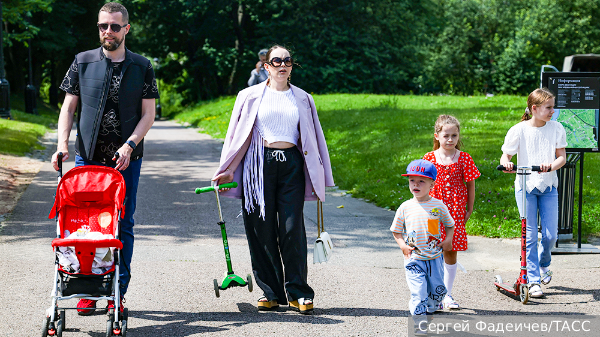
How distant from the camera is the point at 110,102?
4.56m

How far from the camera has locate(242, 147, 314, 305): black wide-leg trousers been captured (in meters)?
4.83

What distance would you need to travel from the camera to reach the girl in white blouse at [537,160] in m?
5.34

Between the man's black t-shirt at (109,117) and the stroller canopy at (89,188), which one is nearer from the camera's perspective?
the stroller canopy at (89,188)

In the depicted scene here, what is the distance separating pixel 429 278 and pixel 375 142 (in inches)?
376

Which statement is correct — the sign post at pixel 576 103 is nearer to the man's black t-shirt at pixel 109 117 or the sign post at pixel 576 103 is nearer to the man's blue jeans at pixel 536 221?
the man's blue jeans at pixel 536 221

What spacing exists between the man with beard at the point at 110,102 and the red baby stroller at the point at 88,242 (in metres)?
0.19

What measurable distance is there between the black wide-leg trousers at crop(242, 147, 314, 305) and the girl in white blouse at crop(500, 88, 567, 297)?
1814 millimetres

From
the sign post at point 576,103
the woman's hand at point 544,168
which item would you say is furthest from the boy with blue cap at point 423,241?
the sign post at point 576,103

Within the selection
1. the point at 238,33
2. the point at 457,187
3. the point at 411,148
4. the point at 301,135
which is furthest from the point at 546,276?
the point at 238,33

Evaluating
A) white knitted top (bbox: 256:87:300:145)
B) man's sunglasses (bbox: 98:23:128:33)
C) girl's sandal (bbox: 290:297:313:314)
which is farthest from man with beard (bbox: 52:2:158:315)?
girl's sandal (bbox: 290:297:313:314)

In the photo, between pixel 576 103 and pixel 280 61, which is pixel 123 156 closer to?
pixel 280 61

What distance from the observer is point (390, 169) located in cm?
1106

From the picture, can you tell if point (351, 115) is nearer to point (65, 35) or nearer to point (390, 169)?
point (390, 169)

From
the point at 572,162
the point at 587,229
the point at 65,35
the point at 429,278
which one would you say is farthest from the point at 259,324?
the point at 65,35
